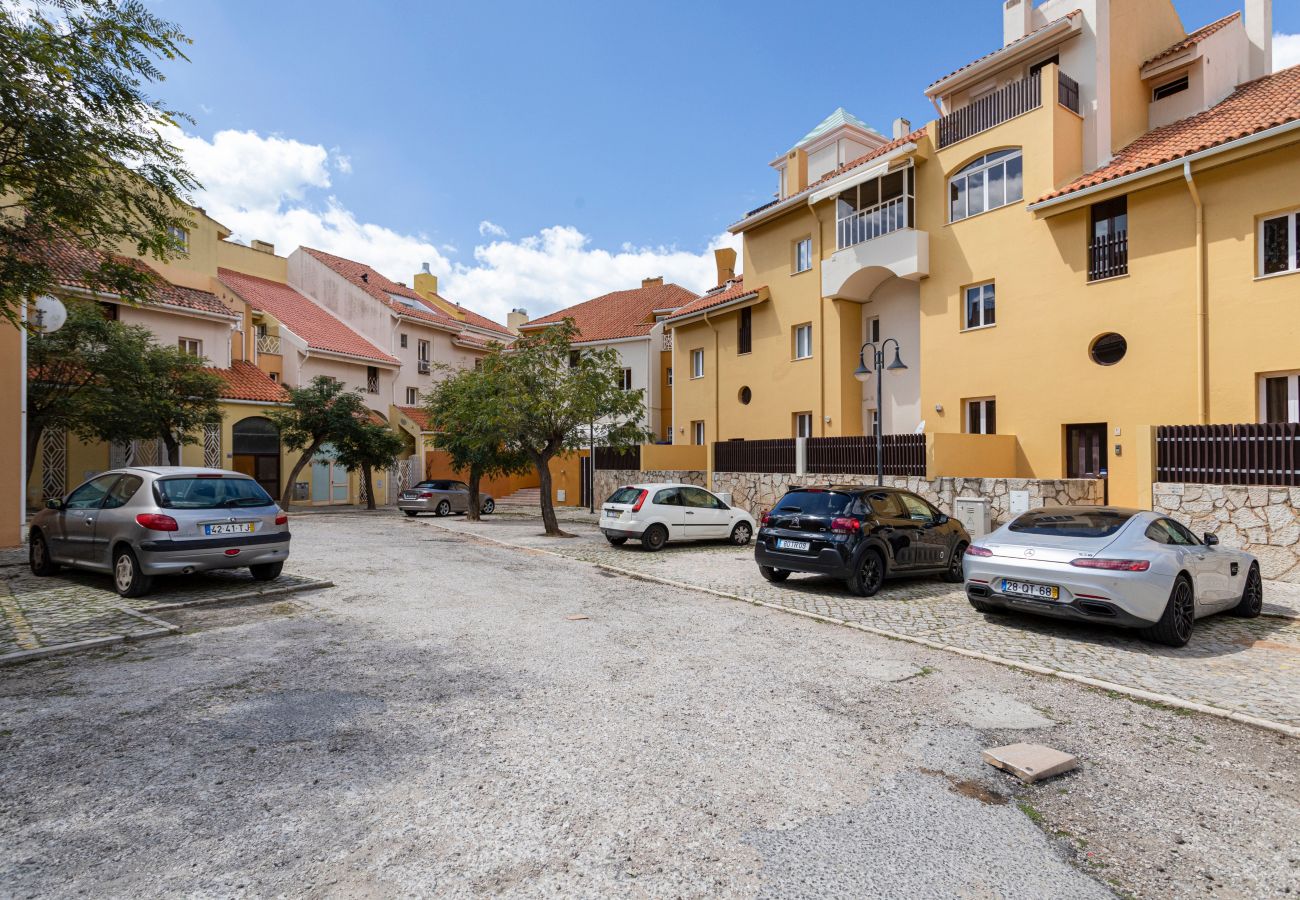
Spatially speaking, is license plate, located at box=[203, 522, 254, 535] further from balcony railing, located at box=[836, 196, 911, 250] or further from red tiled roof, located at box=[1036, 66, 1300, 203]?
balcony railing, located at box=[836, 196, 911, 250]

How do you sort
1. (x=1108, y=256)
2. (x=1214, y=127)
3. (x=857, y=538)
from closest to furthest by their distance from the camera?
(x=857, y=538) → (x=1214, y=127) → (x=1108, y=256)

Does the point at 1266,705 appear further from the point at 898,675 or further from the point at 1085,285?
the point at 1085,285

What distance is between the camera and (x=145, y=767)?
3963mm

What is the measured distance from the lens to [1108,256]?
16.0 metres

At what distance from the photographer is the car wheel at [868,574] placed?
9.83 metres

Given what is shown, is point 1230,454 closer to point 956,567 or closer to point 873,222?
point 956,567

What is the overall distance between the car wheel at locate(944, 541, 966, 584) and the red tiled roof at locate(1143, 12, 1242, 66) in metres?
14.9

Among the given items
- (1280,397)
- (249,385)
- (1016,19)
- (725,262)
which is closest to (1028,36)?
(1016,19)

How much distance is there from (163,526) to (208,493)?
2.42 ft

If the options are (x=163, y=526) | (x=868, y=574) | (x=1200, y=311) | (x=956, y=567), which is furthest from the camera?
(x=1200, y=311)

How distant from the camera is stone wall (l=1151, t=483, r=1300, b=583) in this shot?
1080cm

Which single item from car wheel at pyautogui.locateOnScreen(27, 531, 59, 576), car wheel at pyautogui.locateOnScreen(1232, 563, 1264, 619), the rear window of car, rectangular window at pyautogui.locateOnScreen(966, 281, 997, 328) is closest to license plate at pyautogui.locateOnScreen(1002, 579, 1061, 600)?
the rear window of car

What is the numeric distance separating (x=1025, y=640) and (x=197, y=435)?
30.6 m

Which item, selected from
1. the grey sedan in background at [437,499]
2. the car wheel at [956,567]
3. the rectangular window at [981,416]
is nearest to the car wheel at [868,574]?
the car wheel at [956,567]
